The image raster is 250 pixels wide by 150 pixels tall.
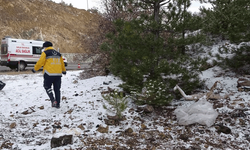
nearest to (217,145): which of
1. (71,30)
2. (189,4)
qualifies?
(189,4)

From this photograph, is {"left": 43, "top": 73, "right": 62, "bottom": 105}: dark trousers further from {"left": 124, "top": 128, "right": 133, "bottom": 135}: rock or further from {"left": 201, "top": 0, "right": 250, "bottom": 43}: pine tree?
{"left": 201, "top": 0, "right": 250, "bottom": 43}: pine tree

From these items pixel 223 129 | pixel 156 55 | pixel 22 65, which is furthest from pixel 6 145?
pixel 22 65

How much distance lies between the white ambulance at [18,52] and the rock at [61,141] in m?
14.1

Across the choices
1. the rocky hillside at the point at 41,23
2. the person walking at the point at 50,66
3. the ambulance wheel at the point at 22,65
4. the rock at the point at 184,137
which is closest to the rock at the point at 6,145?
the person walking at the point at 50,66

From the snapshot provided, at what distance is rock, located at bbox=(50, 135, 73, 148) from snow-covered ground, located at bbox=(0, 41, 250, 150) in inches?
2.9

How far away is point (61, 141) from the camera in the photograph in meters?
3.54

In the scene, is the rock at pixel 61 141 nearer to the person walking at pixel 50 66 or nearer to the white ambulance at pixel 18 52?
the person walking at pixel 50 66

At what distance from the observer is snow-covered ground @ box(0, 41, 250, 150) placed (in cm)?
364

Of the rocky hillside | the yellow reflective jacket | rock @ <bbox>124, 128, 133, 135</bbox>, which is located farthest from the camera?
the rocky hillside

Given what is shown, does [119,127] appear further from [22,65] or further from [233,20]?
[22,65]

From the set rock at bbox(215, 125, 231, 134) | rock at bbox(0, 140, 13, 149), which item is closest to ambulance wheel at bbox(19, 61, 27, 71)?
rock at bbox(0, 140, 13, 149)

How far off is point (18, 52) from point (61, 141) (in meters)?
14.7

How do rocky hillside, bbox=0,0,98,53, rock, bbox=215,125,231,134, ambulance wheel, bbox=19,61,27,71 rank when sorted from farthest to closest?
rocky hillside, bbox=0,0,98,53, ambulance wheel, bbox=19,61,27,71, rock, bbox=215,125,231,134

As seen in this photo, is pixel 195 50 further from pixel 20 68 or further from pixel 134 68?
pixel 20 68
